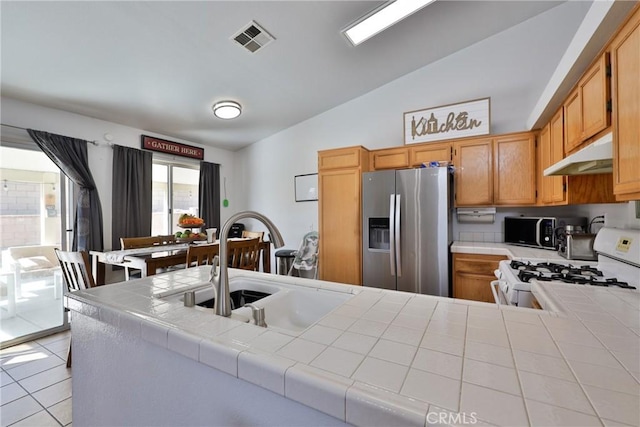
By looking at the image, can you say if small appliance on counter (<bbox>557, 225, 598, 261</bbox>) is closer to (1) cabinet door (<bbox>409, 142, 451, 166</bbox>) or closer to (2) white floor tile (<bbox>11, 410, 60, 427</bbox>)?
(1) cabinet door (<bbox>409, 142, 451, 166</bbox>)

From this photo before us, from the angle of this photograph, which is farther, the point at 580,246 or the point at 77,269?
the point at 77,269

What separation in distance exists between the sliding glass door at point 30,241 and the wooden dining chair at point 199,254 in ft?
5.62

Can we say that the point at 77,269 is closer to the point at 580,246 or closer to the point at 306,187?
the point at 306,187

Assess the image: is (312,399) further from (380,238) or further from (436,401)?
(380,238)

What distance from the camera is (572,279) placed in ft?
4.72

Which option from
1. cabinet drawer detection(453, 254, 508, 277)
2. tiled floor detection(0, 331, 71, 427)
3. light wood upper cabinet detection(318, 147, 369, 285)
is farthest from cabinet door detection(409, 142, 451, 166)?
tiled floor detection(0, 331, 71, 427)

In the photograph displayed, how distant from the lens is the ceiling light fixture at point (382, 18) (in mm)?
2113

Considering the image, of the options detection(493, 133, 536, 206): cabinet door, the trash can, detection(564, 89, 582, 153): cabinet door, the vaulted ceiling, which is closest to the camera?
detection(564, 89, 582, 153): cabinet door

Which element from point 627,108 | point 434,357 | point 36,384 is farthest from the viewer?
point 36,384

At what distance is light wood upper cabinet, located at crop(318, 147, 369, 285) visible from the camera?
3051mm

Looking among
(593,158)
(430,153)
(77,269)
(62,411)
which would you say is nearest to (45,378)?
(62,411)

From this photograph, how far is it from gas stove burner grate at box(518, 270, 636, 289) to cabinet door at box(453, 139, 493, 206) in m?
1.35

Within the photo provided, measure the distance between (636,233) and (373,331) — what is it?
1470 mm

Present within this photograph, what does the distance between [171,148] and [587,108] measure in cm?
435
